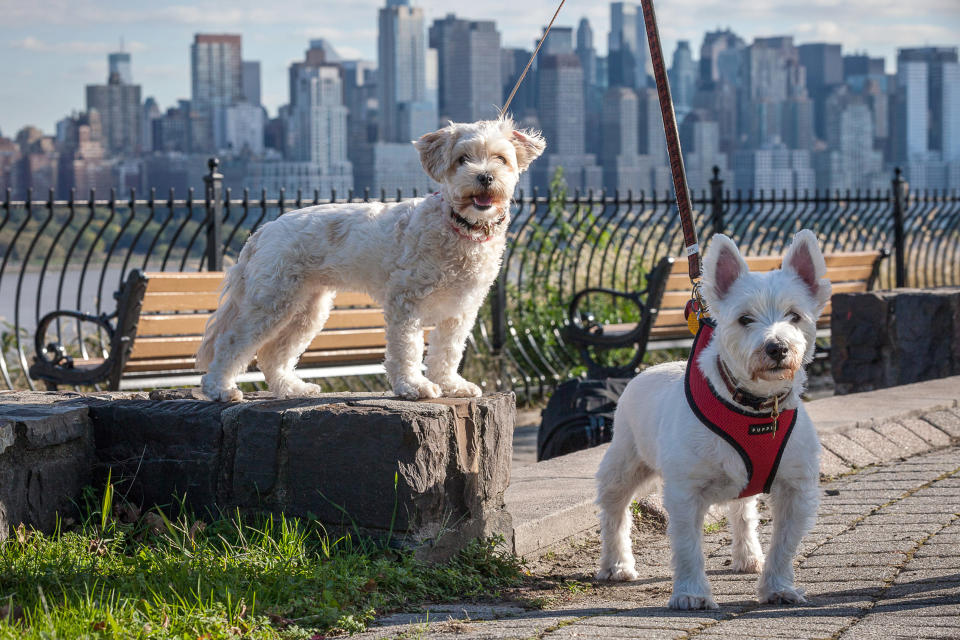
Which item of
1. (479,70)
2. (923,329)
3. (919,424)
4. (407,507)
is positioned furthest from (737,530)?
(479,70)

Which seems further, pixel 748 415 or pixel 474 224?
pixel 474 224

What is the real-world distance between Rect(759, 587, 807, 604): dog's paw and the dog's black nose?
2.86ft

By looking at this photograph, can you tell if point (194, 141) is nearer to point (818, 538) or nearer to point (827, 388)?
point (827, 388)

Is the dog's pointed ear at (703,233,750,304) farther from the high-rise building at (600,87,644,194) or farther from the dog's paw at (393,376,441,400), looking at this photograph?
the high-rise building at (600,87,644,194)

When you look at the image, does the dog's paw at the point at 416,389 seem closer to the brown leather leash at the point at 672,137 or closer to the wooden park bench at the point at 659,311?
the brown leather leash at the point at 672,137

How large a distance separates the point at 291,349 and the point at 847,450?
10.5 ft

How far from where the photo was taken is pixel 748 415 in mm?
3590

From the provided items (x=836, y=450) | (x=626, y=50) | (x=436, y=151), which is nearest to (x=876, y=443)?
(x=836, y=450)

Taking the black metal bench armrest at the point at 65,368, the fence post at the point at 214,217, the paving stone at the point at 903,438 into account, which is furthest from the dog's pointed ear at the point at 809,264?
the fence post at the point at 214,217

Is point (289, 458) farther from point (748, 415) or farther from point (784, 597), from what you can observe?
point (784, 597)

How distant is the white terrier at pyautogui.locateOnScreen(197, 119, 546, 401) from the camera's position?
438 cm

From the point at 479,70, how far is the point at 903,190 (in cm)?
8235

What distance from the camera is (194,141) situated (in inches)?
3324

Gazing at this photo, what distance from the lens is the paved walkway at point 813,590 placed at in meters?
3.33
